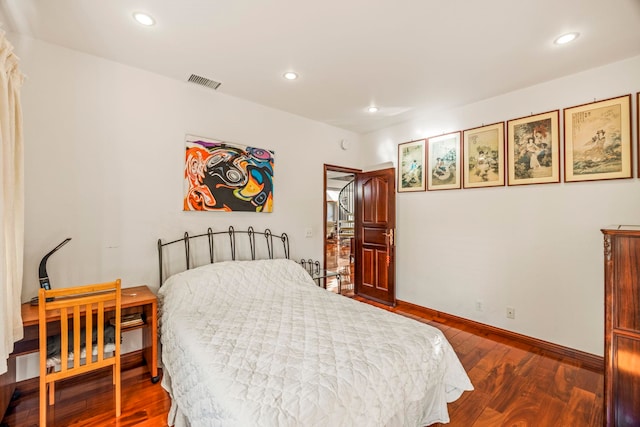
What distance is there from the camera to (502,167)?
3.15 m

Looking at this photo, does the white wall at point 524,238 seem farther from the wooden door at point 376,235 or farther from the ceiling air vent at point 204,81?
the ceiling air vent at point 204,81

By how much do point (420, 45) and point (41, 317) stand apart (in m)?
3.19

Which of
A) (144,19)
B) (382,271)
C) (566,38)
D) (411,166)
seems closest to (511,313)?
(382,271)

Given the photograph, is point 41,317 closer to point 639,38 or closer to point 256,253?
point 256,253

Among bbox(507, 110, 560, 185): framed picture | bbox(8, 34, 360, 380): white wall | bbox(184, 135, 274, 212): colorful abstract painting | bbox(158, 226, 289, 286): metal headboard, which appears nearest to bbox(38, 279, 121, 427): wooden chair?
bbox(8, 34, 360, 380): white wall

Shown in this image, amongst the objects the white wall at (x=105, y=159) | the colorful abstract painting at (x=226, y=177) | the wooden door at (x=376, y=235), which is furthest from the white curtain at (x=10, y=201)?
the wooden door at (x=376, y=235)

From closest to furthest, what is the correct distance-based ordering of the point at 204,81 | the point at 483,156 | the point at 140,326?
the point at 140,326 < the point at 204,81 < the point at 483,156

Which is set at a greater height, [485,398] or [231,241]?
[231,241]

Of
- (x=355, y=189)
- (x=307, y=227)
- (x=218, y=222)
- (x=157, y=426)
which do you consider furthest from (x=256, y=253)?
(x=355, y=189)

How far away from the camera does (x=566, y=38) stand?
2.14 m

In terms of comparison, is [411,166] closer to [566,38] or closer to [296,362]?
[566,38]

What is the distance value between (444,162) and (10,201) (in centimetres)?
399

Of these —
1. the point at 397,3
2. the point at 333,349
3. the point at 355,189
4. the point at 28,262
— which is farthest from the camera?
the point at 355,189

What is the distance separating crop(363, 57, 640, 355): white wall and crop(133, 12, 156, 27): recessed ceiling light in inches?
126
